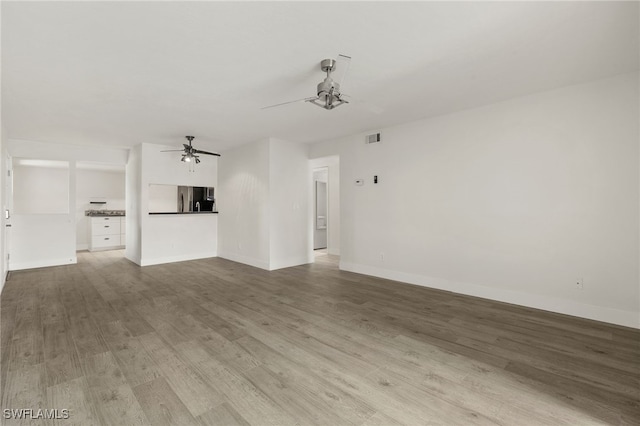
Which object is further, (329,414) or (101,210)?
(101,210)

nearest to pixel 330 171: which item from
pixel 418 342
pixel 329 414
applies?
pixel 418 342

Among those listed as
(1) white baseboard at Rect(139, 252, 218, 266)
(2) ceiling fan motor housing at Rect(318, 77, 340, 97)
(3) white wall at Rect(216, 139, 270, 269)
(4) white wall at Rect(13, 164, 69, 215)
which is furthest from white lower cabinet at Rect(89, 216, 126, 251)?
(2) ceiling fan motor housing at Rect(318, 77, 340, 97)

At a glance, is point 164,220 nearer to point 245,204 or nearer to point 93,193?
point 245,204

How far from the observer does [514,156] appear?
3727 millimetres

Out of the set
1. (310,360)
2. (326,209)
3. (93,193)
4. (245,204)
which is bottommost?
(310,360)

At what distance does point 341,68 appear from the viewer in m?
2.84

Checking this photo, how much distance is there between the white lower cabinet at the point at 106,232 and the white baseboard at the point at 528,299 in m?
8.03

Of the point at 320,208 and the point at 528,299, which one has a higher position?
the point at 320,208

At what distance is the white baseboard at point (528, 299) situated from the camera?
3084 millimetres

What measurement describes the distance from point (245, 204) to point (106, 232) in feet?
16.7

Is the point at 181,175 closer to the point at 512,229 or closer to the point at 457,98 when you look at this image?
the point at 457,98

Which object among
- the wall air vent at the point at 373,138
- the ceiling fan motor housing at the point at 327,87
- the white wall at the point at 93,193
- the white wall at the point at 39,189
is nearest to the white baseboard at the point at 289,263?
the wall air vent at the point at 373,138

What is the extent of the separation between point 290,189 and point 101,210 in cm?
653

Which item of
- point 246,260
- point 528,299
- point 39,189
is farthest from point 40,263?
point 528,299
